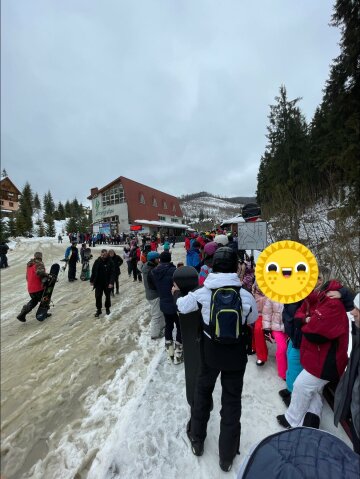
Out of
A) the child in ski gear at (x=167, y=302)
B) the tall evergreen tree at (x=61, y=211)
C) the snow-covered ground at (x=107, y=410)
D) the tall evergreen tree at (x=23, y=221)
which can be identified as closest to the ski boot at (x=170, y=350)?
the child in ski gear at (x=167, y=302)

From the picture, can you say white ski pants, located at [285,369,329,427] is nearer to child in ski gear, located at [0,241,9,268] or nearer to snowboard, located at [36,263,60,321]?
snowboard, located at [36,263,60,321]

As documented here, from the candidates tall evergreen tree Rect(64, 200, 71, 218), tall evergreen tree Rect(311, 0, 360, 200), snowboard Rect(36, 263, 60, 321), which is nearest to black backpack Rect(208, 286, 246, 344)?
snowboard Rect(36, 263, 60, 321)

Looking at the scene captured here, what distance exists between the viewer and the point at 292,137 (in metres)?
24.1

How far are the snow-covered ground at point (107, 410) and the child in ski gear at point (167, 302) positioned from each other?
0.85 feet

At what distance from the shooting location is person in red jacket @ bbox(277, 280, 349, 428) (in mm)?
2035

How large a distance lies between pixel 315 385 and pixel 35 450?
3.09 meters

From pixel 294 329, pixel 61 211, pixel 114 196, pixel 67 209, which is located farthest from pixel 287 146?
pixel 61 211

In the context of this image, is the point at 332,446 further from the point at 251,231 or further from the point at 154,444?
the point at 251,231

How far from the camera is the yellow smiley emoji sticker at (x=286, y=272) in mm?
1812

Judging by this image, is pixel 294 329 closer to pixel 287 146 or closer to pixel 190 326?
pixel 190 326

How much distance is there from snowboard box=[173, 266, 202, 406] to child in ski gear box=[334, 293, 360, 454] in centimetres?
121

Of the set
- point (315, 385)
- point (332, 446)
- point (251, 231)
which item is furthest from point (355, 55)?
point (332, 446)

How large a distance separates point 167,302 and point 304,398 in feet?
7.76

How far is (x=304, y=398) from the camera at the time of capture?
7.70 feet
